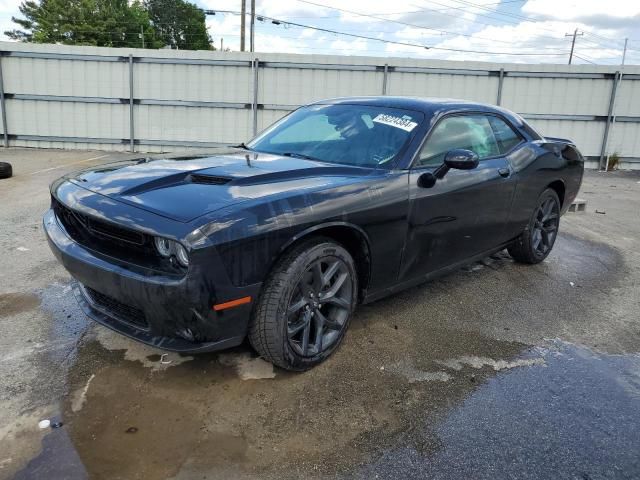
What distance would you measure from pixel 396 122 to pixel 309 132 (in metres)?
0.67

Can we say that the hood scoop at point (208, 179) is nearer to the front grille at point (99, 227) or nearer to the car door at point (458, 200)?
the front grille at point (99, 227)

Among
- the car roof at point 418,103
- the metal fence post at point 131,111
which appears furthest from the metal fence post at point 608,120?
the metal fence post at point 131,111

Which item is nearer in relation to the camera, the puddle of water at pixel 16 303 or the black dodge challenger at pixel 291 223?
the black dodge challenger at pixel 291 223

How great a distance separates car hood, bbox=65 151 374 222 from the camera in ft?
8.39

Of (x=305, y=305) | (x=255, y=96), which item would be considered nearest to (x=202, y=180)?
(x=305, y=305)

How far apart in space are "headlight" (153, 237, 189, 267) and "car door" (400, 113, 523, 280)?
4.92ft

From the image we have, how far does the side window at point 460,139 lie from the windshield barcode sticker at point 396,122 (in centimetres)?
15

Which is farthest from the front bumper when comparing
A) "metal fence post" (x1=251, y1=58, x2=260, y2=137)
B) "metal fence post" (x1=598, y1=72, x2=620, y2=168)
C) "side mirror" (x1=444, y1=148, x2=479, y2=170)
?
"metal fence post" (x1=598, y1=72, x2=620, y2=168)

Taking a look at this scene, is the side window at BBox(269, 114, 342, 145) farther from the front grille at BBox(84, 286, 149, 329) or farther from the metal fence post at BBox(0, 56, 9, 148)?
the metal fence post at BBox(0, 56, 9, 148)

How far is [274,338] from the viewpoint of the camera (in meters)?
2.71

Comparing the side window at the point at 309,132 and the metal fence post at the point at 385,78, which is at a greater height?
the metal fence post at the point at 385,78

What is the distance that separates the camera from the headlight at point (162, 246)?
7.99 ft

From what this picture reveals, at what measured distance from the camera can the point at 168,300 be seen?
2393 mm

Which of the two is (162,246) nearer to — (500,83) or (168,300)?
(168,300)
